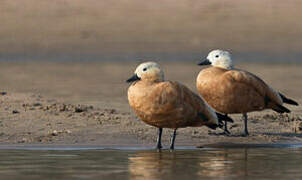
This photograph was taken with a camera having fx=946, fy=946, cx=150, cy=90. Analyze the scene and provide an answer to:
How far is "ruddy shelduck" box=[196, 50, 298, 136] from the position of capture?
41.1 ft

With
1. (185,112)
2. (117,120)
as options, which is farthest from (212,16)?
(185,112)

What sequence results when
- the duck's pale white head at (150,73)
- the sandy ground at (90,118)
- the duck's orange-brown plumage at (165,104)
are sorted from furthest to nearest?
the sandy ground at (90,118), the duck's pale white head at (150,73), the duck's orange-brown plumage at (165,104)

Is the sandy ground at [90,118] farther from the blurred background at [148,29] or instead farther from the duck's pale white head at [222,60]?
the blurred background at [148,29]

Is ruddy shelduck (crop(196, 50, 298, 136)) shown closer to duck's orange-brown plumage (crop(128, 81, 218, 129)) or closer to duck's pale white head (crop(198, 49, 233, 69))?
duck's pale white head (crop(198, 49, 233, 69))

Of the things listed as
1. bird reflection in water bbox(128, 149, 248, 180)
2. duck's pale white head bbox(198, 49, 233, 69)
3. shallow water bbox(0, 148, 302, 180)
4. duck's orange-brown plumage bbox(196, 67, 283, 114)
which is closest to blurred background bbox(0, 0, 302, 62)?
duck's pale white head bbox(198, 49, 233, 69)

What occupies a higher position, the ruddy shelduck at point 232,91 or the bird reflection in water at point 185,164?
the ruddy shelduck at point 232,91

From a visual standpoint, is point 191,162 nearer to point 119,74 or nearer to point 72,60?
point 119,74

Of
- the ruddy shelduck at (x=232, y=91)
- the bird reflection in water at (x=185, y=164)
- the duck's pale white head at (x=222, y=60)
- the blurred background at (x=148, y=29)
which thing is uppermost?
the blurred background at (x=148, y=29)

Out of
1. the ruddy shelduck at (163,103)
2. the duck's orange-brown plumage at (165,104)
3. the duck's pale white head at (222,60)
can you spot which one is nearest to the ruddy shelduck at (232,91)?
the duck's pale white head at (222,60)

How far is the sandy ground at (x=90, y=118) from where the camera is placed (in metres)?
12.2

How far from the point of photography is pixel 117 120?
13.5 metres

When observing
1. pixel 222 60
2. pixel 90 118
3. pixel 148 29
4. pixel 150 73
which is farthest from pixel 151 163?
pixel 148 29

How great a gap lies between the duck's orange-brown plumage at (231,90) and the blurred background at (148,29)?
47.3ft

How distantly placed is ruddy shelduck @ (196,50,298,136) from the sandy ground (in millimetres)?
394
